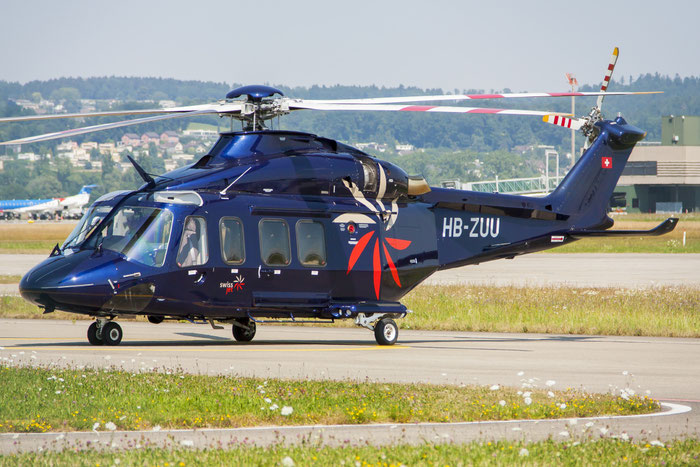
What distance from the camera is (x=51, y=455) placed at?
8406 mm

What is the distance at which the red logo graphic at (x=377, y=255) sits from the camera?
64.8ft

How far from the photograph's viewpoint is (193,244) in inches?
697

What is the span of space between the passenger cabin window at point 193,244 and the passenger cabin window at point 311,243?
2119 millimetres

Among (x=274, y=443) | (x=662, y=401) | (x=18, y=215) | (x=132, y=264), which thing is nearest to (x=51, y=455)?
(x=274, y=443)

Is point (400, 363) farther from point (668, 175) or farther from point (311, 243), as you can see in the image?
point (668, 175)

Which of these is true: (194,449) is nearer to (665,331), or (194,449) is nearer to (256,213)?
(256,213)

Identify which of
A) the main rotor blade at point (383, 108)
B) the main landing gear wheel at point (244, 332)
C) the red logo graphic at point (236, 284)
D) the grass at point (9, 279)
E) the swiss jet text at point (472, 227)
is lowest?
the grass at point (9, 279)

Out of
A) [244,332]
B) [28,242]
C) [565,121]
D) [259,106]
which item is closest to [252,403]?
[259,106]

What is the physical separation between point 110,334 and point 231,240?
9.97ft

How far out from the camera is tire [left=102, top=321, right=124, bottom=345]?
1825 centimetres

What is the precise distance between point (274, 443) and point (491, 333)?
1441 centimetres

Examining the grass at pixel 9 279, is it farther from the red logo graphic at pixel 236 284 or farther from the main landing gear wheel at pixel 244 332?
the red logo graphic at pixel 236 284

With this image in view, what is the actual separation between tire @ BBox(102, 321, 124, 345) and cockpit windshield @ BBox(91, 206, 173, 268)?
1.93 m

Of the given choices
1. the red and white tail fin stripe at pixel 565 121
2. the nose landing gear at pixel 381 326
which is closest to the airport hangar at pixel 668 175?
the red and white tail fin stripe at pixel 565 121
